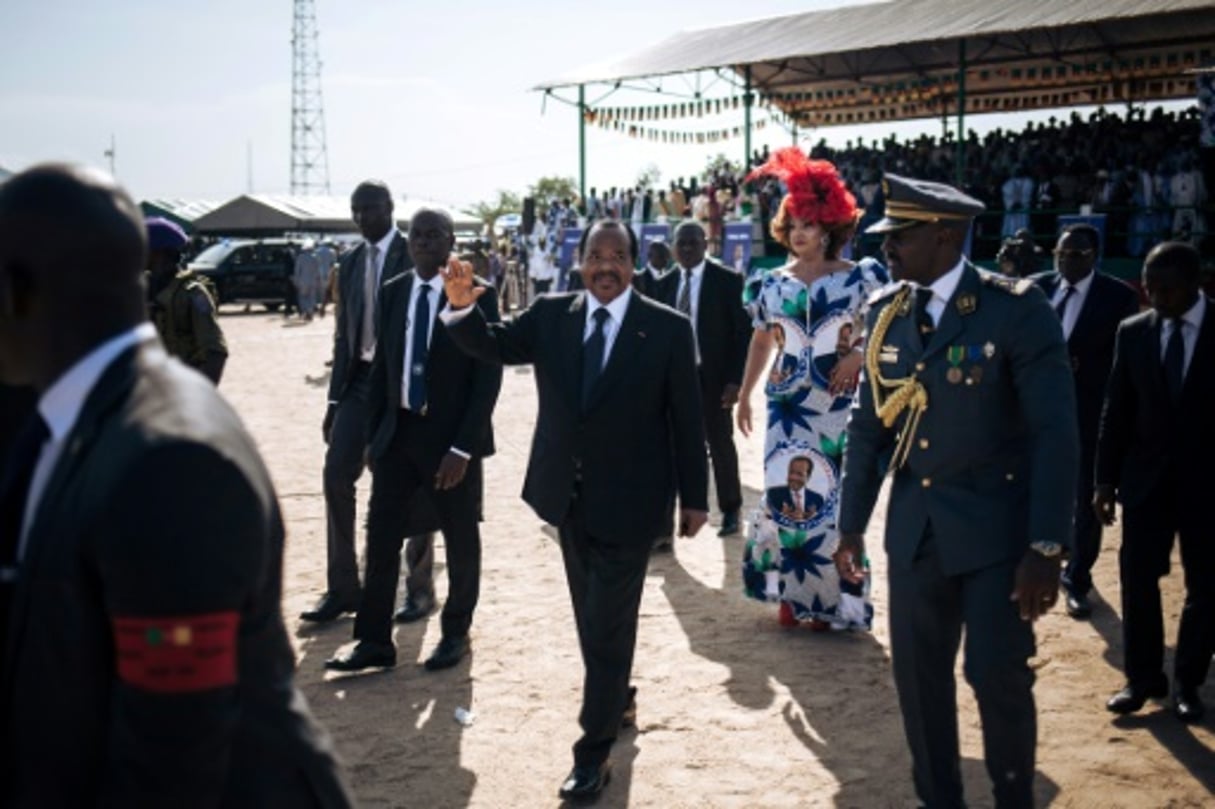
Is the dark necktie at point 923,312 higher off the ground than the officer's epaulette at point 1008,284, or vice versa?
the officer's epaulette at point 1008,284

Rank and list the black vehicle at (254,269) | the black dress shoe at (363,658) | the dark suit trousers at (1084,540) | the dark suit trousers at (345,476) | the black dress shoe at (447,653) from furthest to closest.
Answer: the black vehicle at (254,269)
the dark suit trousers at (1084,540)
the dark suit trousers at (345,476)
the black dress shoe at (447,653)
the black dress shoe at (363,658)

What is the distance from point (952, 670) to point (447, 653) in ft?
9.15

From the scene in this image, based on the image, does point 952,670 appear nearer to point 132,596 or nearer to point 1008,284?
point 1008,284

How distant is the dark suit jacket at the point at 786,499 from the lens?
21.6ft

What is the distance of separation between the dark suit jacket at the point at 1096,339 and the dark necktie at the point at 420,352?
3.54 m

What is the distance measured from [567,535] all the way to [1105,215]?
55.8ft

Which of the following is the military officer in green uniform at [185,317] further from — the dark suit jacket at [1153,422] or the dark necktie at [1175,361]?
the dark necktie at [1175,361]

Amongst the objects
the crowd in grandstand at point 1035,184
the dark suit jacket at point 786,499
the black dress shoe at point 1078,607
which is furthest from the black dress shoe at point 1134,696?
the crowd in grandstand at point 1035,184

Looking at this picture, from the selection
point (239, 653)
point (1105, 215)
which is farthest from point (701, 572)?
point (1105, 215)

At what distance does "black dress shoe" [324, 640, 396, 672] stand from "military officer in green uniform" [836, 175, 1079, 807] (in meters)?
2.59

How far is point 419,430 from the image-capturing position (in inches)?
237

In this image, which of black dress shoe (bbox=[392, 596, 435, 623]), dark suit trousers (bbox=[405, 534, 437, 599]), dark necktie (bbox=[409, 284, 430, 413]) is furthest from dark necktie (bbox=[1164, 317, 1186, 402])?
black dress shoe (bbox=[392, 596, 435, 623])

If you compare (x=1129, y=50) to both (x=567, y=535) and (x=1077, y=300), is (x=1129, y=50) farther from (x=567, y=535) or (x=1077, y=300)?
(x=567, y=535)

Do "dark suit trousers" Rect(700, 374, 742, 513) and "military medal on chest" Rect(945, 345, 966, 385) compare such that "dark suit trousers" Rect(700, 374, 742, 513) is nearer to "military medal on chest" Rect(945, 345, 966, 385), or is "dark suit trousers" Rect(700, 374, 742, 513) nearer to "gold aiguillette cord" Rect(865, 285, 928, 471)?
"gold aiguillette cord" Rect(865, 285, 928, 471)
